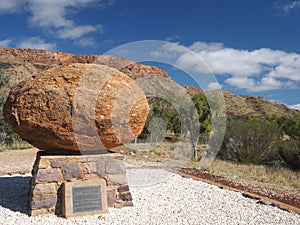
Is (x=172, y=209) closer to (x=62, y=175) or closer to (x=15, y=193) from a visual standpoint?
(x=62, y=175)

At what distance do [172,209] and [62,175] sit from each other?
74.7 inches

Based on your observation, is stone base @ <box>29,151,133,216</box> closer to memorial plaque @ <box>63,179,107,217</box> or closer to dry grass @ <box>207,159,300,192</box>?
memorial plaque @ <box>63,179,107,217</box>

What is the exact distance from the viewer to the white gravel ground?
14.9 feet

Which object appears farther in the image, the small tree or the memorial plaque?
the small tree

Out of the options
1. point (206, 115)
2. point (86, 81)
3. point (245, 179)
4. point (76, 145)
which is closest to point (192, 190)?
point (245, 179)

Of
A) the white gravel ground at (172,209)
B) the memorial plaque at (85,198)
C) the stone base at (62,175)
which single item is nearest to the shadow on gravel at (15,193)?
the white gravel ground at (172,209)

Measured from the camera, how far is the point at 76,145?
4605 mm

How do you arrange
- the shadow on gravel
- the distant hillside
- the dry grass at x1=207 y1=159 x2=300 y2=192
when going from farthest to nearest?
the distant hillside
the dry grass at x1=207 y1=159 x2=300 y2=192
the shadow on gravel

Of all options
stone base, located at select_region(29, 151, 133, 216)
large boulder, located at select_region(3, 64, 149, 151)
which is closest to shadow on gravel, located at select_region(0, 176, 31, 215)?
stone base, located at select_region(29, 151, 133, 216)

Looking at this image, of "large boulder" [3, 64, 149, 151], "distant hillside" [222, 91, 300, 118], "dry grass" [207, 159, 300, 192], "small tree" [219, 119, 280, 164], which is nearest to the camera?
"large boulder" [3, 64, 149, 151]

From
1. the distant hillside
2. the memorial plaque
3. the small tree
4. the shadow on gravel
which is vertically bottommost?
the shadow on gravel

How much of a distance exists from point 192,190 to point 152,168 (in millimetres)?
3041

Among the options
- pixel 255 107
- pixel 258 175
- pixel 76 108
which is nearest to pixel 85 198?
pixel 76 108

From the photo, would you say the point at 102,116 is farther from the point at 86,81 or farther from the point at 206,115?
the point at 206,115
